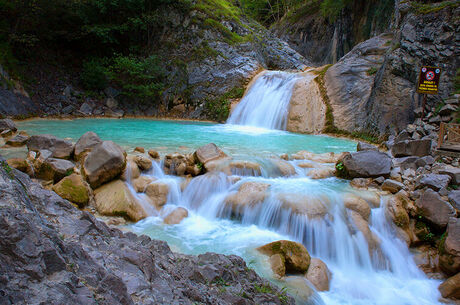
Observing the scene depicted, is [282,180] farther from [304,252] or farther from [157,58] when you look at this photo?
[157,58]

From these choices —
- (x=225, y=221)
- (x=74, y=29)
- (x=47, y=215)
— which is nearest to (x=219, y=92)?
(x=74, y=29)

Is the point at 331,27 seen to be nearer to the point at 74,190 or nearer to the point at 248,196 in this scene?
the point at 248,196

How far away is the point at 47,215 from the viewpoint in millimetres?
2195

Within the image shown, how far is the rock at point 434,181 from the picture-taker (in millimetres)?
5743

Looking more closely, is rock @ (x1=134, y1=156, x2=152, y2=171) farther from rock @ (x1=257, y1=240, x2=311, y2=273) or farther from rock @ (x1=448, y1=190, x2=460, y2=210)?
rock @ (x1=448, y1=190, x2=460, y2=210)

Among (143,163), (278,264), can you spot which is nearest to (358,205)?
(278,264)

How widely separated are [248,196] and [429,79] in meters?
7.71

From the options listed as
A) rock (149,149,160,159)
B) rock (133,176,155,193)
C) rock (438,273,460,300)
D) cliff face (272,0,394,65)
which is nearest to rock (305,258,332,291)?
rock (438,273,460,300)

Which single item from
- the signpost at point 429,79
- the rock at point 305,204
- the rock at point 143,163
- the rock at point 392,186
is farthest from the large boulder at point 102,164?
the signpost at point 429,79

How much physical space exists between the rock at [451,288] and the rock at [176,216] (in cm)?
437

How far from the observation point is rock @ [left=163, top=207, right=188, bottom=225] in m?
5.69

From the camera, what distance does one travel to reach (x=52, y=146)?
268 inches

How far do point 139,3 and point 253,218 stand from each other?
59.3 feet

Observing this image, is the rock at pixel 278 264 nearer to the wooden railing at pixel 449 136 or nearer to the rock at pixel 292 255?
the rock at pixel 292 255
